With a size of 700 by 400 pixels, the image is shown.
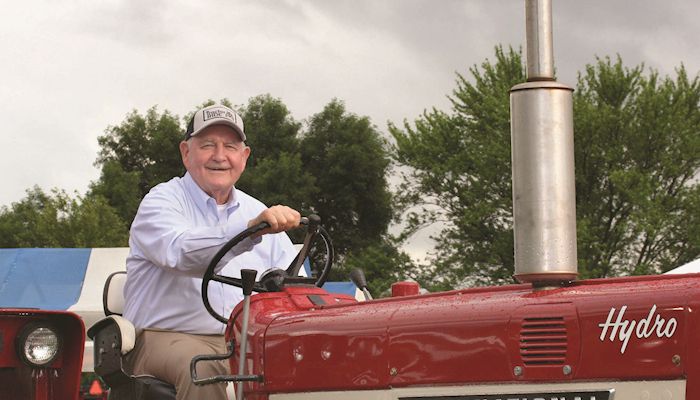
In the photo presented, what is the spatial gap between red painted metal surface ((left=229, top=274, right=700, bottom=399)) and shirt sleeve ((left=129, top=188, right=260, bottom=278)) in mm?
287

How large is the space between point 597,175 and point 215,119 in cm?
3014

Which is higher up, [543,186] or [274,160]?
[274,160]

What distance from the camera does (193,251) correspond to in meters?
3.96

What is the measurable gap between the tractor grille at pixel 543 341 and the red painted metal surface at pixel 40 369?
2.08 metres

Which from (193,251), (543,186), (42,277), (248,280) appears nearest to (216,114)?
(193,251)

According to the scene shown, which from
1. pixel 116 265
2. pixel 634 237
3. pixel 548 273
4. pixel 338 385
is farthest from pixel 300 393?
pixel 634 237

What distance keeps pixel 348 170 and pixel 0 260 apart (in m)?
28.7

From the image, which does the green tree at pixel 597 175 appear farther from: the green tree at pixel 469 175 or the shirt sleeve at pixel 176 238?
the shirt sleeve at pixel 176 238

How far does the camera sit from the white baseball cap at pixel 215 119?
178 inches

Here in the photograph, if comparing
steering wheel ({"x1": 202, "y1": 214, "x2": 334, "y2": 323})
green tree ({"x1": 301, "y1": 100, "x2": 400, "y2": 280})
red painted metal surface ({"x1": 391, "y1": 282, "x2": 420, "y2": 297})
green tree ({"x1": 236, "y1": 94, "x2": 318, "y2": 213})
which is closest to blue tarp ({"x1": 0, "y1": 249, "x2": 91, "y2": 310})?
steering wheel ({"x1": 202, "y1": 214, "x2": 334, "y2": 323})

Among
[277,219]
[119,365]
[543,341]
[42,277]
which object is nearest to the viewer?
[543,341]

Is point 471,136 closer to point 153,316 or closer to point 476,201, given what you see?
point 476,201

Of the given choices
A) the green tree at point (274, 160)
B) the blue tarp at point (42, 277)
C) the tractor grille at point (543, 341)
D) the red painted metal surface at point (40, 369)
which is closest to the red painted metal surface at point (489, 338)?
the tractor grille at point (543, 341)

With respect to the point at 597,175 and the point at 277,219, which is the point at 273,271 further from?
the point at 597,175
